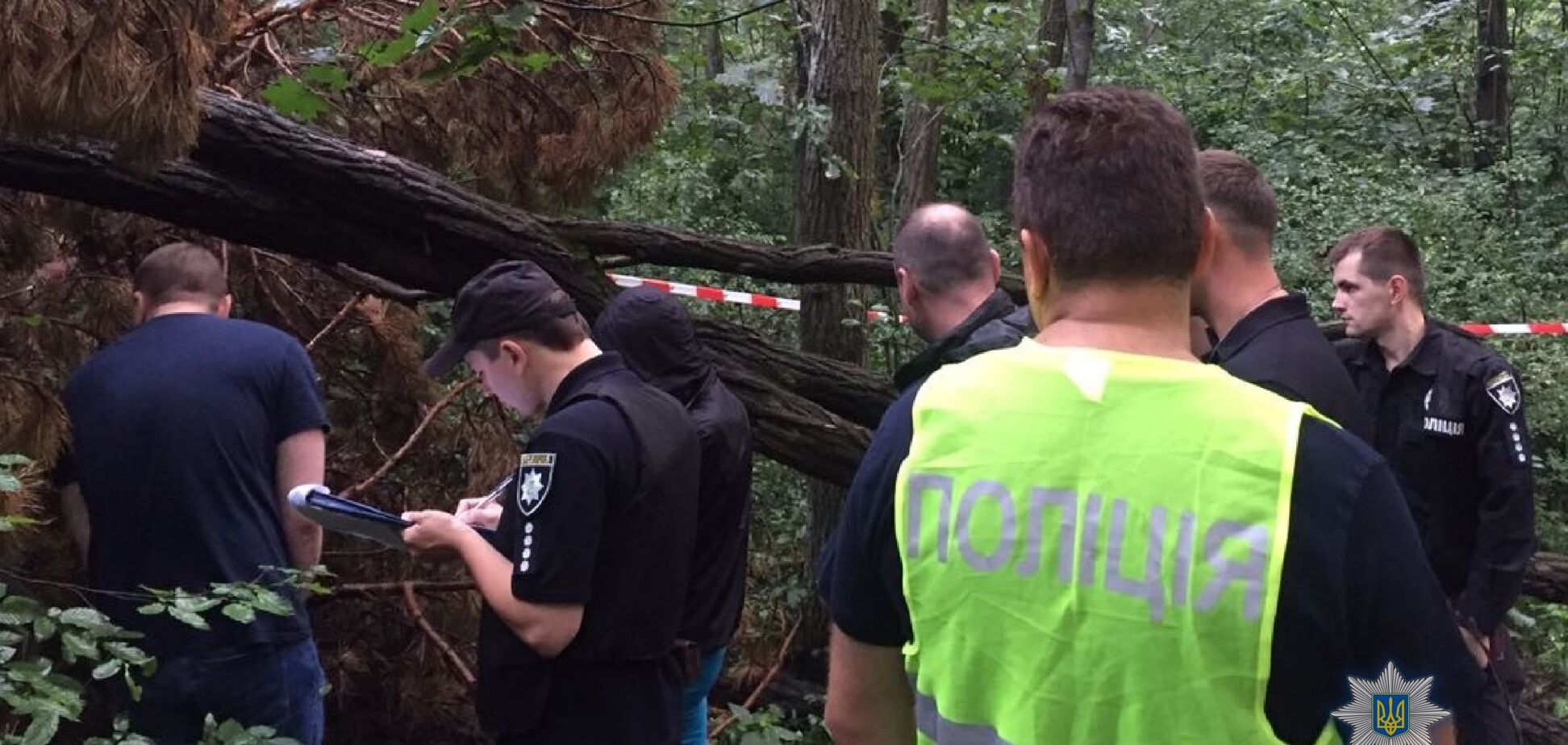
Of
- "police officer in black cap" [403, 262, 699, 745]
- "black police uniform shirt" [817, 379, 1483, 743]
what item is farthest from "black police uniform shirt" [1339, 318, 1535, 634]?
"black police uniform shirt" [817, 379, 1483, 743]

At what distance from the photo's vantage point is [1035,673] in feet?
4.73

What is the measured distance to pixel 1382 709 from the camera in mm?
1363

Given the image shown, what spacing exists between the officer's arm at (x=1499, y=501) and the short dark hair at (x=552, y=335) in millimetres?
2669

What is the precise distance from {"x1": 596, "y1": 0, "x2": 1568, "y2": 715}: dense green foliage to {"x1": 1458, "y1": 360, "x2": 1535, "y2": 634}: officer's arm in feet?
9.66

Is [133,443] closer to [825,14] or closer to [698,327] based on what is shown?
[698,327]

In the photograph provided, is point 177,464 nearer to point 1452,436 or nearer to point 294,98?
point 294,98

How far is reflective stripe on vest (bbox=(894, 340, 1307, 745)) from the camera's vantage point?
1.35 meters

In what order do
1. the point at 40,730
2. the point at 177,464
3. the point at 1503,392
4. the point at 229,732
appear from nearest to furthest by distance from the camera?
1. the point at 40,730
2. the point at 229,732
3. the point at 177,464
4. the point at 1503,392

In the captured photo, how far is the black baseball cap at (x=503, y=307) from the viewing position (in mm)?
2928

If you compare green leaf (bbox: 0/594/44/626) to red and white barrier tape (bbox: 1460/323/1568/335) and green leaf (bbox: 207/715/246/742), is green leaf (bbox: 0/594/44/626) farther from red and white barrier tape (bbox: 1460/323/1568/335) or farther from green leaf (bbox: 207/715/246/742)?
red and white barrier tape (bbox: 1460/323/1568/335)

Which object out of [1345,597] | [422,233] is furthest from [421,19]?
[1345,597]

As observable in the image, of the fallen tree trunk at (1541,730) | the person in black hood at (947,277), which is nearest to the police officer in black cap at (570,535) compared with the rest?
the person in black hood at (947,277)

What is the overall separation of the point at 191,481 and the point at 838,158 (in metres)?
3.35

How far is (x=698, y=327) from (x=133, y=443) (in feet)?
7.50
